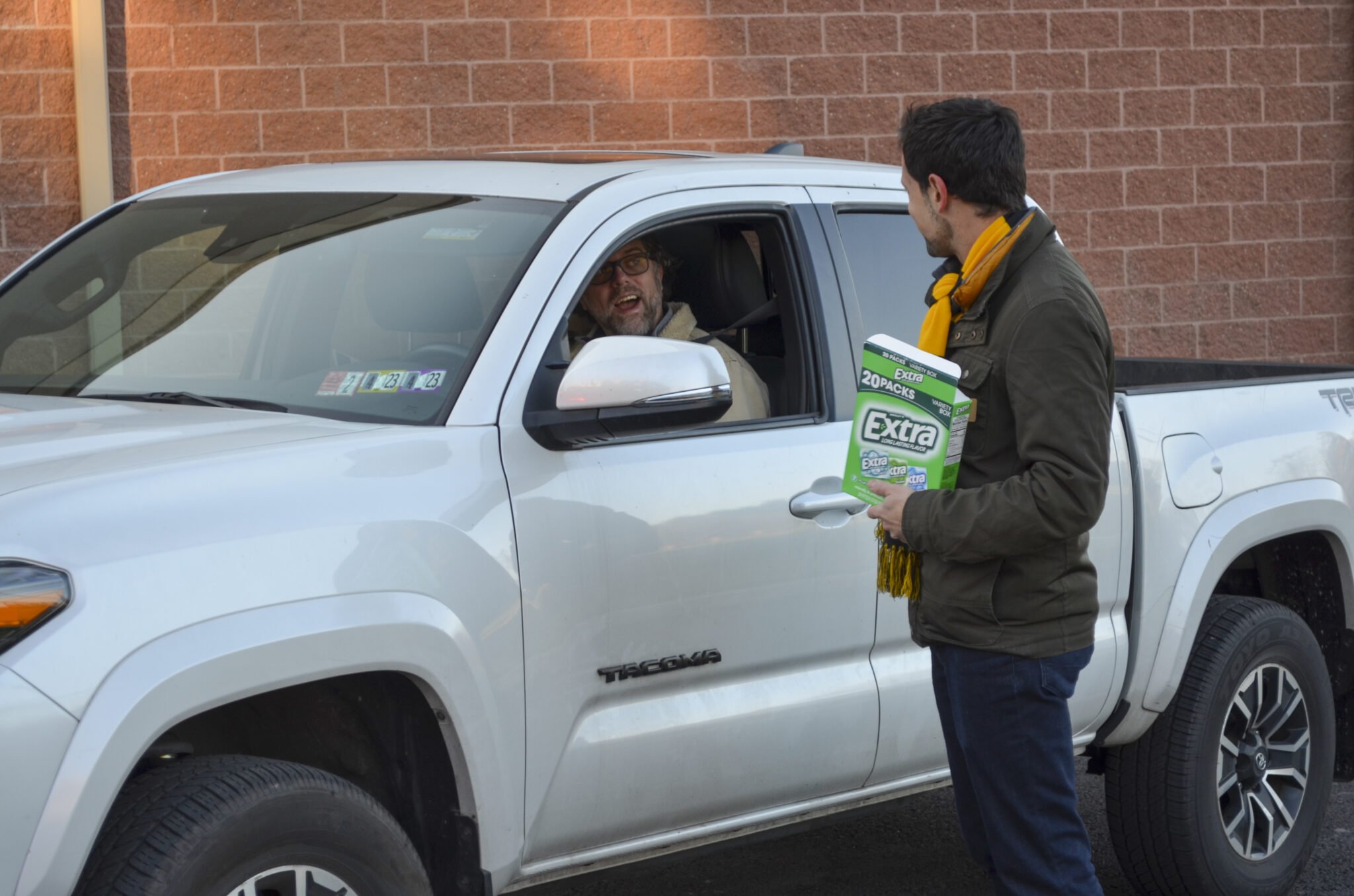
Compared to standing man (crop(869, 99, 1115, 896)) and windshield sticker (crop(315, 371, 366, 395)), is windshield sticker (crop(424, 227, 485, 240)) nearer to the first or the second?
windshield sticker (crop(315, 371, 366, 395))

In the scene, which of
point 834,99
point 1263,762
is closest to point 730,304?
point 1263,762

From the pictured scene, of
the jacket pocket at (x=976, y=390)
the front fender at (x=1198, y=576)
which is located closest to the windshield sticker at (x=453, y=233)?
the jacket pocket at (x=976, y=390)

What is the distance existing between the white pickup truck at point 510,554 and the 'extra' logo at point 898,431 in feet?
0.41

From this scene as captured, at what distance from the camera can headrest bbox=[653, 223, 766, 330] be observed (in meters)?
4.09

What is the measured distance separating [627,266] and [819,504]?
0.78 metres

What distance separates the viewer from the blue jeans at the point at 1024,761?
3049 millimetres

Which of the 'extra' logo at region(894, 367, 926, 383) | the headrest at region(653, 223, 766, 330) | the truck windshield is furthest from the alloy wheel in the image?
the truck windshield

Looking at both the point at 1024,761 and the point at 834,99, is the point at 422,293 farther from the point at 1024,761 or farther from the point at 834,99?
the point at 834,99

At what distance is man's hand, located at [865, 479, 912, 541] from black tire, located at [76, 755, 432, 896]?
40.8 inches

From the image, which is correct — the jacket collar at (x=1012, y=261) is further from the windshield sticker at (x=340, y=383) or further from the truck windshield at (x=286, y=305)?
the windshield sticker at (x=340, y=383)

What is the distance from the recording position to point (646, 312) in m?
3.99

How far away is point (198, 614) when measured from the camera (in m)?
2.58

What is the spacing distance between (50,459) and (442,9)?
6.18 meters

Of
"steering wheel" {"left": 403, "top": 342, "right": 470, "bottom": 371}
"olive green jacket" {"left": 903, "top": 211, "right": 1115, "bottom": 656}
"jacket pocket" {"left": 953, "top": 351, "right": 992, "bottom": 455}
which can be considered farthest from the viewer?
"steering wheel" {"left": 403, "top": 342, "right": 470, "bottom": 371}
